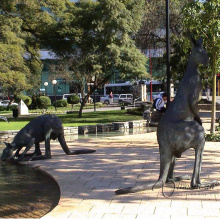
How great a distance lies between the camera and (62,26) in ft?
71.5

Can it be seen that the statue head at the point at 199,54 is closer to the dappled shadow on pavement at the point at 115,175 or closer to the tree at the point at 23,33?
the dappled shadow on pavement at the point at 115,175

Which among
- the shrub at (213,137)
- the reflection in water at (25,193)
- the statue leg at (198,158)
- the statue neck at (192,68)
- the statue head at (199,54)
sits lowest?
the reflection in water at (25,193)

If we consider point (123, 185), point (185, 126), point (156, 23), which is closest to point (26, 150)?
point (123, 185)

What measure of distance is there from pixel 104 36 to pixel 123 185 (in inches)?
589

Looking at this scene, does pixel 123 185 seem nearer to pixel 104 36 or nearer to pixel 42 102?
pixel 104 36

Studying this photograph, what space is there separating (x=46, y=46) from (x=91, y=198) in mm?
17910

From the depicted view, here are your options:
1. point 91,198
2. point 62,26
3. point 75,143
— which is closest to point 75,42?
point 62,26

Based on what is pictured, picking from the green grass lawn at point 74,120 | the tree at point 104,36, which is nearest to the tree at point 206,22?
the tree at point 104,36

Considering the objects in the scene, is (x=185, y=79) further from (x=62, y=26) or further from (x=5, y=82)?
(x=62, y=26)

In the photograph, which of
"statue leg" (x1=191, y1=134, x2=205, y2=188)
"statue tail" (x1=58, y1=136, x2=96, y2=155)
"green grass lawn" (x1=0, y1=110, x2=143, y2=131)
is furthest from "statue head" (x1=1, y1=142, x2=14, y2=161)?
"green grass lawn" (x1=0, y1=110, x2=143, y2=131)

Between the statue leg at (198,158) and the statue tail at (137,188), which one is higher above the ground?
the statue leg at (198,158)

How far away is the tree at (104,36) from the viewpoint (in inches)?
805

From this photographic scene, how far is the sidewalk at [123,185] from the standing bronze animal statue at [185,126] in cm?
38

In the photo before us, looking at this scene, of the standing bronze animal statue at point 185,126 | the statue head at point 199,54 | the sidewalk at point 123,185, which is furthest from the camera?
the statue head at point 199,54
